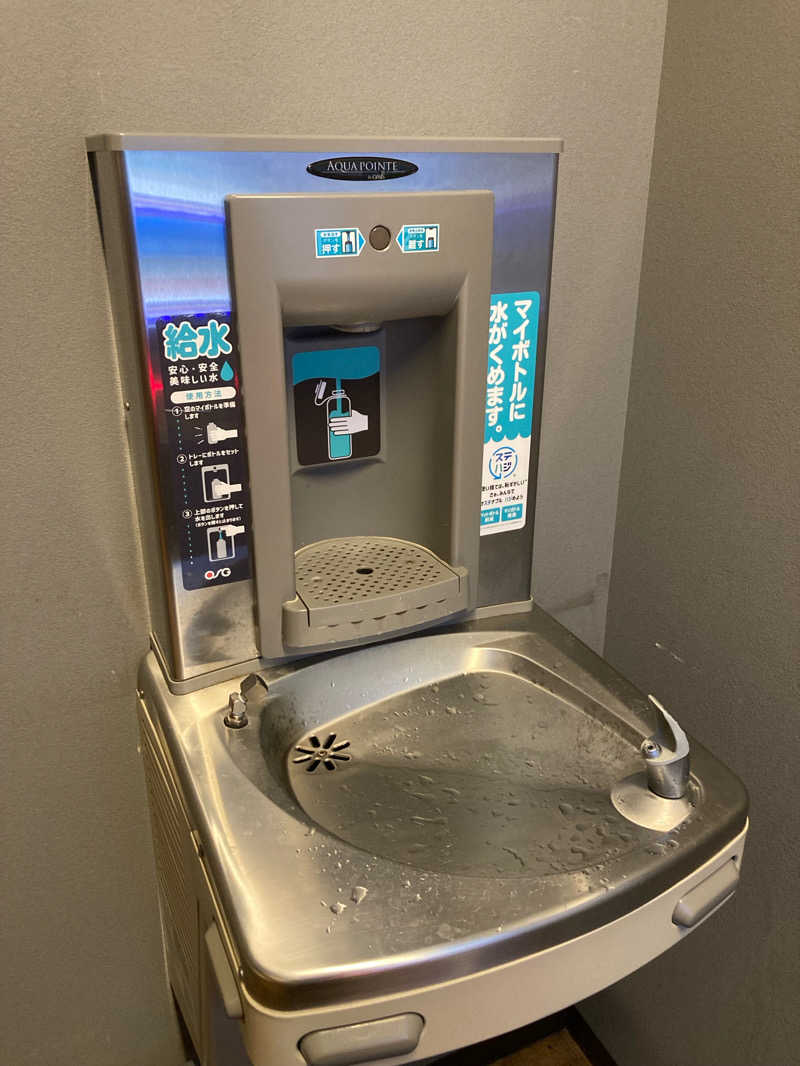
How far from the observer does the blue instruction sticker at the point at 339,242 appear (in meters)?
0.81

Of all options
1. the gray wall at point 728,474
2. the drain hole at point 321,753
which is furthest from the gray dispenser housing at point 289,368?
the gray wall at point 728,474

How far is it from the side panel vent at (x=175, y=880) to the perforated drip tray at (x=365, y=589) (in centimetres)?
23

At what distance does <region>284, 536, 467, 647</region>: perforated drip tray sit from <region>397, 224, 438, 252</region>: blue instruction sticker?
1.15ft

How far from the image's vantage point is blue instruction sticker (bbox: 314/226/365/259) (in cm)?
81

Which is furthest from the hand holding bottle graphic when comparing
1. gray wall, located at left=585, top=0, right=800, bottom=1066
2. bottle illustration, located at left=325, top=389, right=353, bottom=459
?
gray wall, located at left=585, top=0, right=800, bottom=1066

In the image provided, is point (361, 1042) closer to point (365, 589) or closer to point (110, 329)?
point (365, 589)

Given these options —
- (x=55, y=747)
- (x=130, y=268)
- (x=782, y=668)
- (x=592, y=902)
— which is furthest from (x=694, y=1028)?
(x=130, y=268)

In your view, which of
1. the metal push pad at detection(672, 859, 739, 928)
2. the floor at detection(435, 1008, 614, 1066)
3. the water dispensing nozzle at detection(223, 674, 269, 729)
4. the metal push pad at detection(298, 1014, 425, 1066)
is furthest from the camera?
the floor at detection(435, 1008, 614, 1066)

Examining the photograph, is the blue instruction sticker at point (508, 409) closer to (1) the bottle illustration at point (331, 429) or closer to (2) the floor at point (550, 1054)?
(1) the bottle illustration at point (331, 429)

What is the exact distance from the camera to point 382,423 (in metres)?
0.98

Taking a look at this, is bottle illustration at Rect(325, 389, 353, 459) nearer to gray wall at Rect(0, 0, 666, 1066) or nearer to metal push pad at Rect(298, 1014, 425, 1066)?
gray wall at Rect(0, 0, 666, 1066)

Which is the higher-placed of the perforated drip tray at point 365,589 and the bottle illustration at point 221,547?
the bottle illustration at point 221,547

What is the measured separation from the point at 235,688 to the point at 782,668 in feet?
2.20

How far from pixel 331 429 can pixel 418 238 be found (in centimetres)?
23
